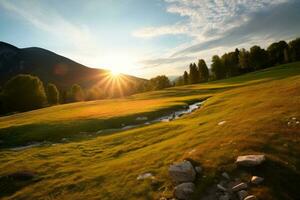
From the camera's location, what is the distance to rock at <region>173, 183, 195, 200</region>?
1622cm

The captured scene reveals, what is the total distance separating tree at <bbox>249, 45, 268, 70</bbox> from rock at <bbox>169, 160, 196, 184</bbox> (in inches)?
5581

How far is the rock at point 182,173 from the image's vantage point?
17.5 m

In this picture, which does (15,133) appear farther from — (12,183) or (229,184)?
(229,184)

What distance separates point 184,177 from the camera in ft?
57.8

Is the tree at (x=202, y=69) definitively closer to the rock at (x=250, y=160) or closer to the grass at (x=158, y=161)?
the grass at (x=158, y=161)

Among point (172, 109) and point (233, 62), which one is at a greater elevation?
point (233, 62)

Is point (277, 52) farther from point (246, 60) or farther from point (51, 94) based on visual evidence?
point (51, 94)

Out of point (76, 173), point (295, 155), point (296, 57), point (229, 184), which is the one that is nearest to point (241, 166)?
point (229, 184)

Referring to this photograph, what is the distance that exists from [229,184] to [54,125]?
42531 mm

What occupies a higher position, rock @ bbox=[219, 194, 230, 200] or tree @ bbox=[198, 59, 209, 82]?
tree @ bbox=[198, 59, 209, 82]

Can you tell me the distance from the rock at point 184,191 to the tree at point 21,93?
380 ft

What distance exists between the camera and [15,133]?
47.8 meters

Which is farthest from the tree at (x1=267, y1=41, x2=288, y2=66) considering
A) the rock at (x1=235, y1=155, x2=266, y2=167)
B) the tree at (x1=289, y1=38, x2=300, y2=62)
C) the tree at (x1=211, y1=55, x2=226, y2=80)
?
the rock at (x1=235, y1=155, x2=266, y2=167)

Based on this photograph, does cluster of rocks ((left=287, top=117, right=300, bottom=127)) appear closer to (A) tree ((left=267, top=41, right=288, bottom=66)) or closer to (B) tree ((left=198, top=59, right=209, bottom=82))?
(B) tree ((left=198, top=59, right=209, bottom=82))
